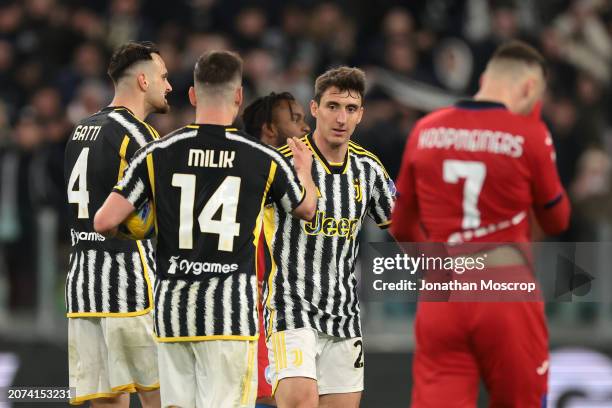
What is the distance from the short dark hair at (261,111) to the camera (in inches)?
301

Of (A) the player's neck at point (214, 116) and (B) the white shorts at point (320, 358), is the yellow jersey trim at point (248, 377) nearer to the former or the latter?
(B) the white shorts at point (320, 358)

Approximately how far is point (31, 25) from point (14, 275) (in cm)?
416

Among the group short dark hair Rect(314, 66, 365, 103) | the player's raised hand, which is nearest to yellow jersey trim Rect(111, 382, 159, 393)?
the player's raised hand

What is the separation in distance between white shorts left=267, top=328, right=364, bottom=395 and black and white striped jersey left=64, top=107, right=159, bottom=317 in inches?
32.0

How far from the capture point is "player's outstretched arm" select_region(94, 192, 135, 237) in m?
6.05

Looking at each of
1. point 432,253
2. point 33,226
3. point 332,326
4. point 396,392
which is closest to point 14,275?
point 33,226

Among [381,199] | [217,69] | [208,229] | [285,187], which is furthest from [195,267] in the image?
[381,199]

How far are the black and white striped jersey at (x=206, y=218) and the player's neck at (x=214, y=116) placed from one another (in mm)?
36

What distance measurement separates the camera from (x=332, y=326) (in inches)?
274

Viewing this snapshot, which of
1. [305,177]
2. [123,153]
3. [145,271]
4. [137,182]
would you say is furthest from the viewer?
[145,271]

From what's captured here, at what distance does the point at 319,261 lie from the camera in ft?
22.8

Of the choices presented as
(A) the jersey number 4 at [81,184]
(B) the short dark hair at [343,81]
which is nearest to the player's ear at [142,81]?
(A) the jersey number 4 at [81,184]

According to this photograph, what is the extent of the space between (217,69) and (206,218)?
2.34 feet

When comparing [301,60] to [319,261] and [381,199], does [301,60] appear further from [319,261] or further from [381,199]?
[319,261]
